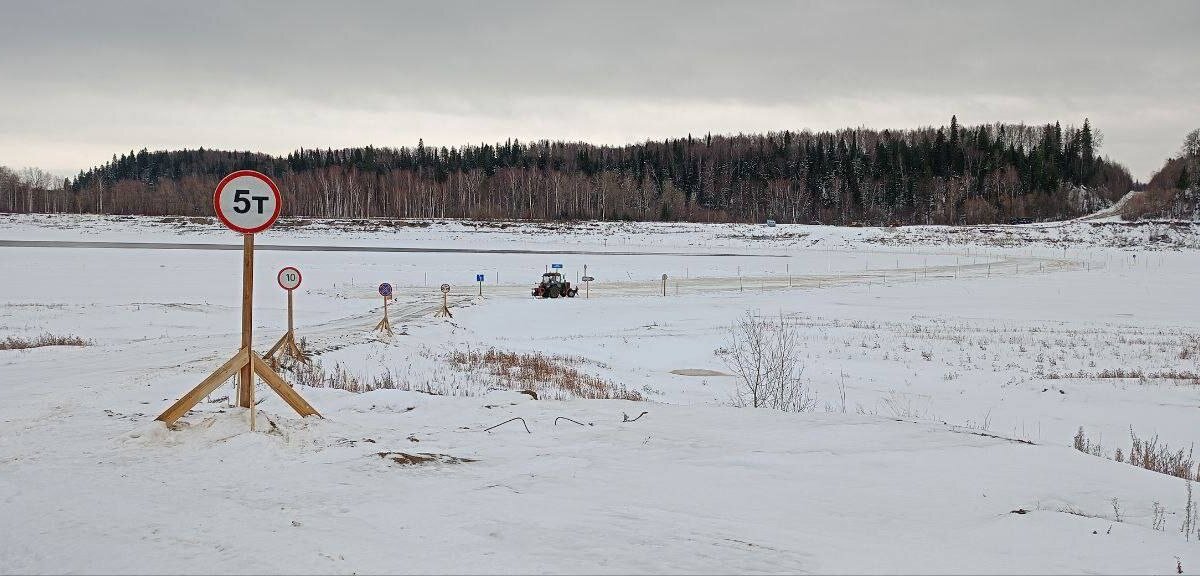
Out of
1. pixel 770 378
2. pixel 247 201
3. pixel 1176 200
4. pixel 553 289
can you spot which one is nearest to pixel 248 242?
pixel 247 201

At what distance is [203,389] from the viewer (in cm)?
624

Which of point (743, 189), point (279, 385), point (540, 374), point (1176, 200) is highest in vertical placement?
point (743, 189)

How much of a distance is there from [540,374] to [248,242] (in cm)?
767

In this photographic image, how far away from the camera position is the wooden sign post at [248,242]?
6.41 metres

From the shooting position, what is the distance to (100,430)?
20.4 feet

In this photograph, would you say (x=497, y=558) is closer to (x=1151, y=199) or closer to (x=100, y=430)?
(x=100, y=430)

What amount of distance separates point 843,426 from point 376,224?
309 ft

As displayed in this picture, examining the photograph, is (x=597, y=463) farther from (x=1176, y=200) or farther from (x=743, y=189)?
(x=743, y=189)

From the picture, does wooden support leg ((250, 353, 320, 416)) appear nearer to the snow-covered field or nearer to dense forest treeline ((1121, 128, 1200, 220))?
the snow-covered field

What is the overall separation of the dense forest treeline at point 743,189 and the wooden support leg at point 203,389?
4370 inches

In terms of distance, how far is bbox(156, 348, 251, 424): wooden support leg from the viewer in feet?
20.0

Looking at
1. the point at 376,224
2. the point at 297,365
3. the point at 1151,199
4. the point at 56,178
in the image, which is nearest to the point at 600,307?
the point at 297,365

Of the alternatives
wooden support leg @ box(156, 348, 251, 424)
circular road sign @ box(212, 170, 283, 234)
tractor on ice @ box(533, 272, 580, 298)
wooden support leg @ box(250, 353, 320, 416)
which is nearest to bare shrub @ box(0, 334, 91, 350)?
circular road sign @ box(212, 170, 283, 234)

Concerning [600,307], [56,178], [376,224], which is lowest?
[600,307]
